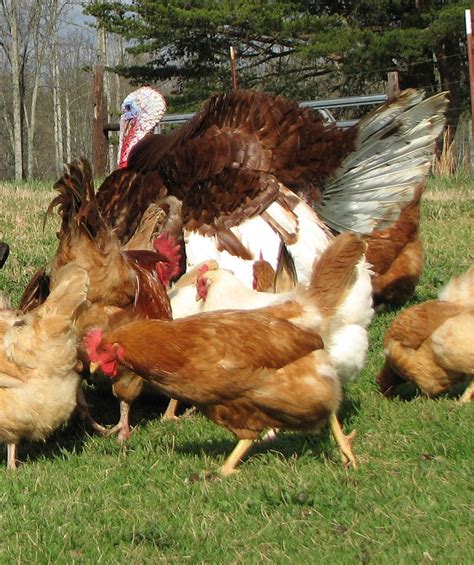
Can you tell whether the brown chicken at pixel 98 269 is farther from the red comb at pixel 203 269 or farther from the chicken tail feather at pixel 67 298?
the chicken tail feather at pixel 67 298

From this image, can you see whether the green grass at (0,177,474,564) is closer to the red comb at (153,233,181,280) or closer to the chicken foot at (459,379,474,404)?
the chicken foot at (459,379,474,404)

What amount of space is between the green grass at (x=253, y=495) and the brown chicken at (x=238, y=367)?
317 millimetres

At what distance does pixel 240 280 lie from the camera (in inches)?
286

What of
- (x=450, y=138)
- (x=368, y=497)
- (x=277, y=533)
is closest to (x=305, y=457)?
(x=368, y=497)

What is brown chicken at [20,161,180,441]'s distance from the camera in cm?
612

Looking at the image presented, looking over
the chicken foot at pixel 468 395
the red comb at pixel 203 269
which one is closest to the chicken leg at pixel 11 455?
the red comb at pixel 203 269

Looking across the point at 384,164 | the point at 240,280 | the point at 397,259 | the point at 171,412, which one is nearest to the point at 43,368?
the point at 171,412

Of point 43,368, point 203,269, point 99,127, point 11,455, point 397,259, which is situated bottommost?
point 11,455

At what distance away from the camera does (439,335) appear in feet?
20.7

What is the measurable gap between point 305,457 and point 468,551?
1741mm

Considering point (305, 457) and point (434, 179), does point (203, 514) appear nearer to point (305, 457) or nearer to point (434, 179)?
point (305, 457)

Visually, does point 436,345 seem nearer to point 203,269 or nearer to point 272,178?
point 203,269

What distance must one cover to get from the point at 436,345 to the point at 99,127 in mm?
12960

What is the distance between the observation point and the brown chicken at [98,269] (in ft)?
20.1
